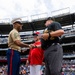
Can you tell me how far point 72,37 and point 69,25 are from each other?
130 inches

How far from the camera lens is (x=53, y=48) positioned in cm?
337

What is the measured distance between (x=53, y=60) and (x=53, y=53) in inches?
4.6

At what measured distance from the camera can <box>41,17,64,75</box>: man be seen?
326 cm

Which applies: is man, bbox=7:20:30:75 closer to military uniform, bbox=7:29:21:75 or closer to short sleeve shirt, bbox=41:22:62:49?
military uniform, bbox=7:29:21:75

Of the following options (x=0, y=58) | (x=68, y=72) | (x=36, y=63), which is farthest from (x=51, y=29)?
(x=0, y=58)

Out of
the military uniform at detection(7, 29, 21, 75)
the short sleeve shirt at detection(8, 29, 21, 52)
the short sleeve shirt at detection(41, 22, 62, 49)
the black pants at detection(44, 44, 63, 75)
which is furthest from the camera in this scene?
the short sleeve shirt at detection(8, 29, 21, 52)

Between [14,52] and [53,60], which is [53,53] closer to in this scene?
[53,60]

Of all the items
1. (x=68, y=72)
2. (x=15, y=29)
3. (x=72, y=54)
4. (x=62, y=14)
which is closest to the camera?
(x=15, y=29)

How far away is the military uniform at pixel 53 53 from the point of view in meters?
3.25

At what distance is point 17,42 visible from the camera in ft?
14.5

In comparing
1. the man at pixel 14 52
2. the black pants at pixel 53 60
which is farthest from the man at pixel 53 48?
the man at pixel 14 52

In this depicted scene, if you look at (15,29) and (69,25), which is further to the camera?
(69,25)

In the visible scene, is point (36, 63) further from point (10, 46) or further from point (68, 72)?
point (68, 72)

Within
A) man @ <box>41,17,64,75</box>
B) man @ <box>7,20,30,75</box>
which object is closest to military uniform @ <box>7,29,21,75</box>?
man @ <box>7,20,30,75</box>
